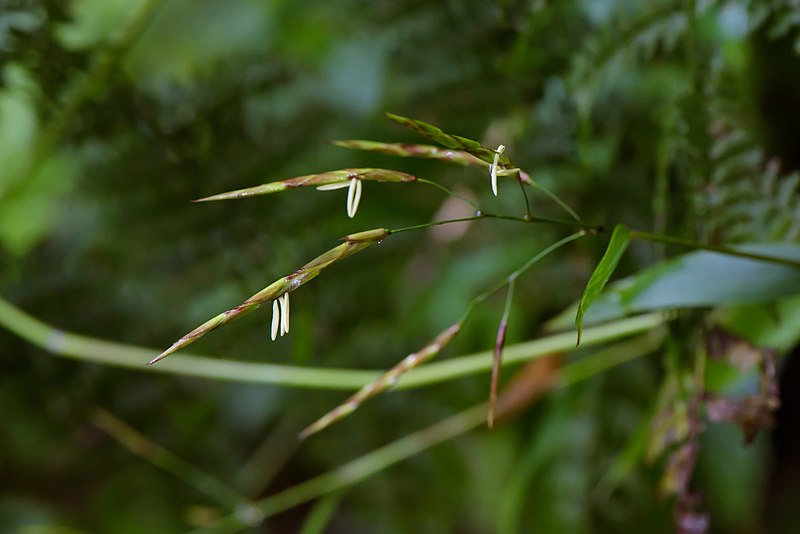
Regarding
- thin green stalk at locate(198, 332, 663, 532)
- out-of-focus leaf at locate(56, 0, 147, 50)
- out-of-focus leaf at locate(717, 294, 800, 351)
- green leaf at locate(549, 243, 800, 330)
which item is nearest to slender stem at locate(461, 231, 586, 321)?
green leaf at locate(549, 243, 800, 330)

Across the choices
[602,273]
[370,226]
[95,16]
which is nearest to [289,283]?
[602,273]

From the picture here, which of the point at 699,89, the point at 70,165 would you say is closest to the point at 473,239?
the point at 699,89

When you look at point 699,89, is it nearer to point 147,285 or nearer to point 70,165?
point 147,285

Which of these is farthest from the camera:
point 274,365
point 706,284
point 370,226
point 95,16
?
point 95,16

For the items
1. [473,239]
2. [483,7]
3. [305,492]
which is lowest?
[305,492]

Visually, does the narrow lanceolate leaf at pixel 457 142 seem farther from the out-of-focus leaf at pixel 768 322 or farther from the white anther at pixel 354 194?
the out-of-focus leaf at pixel 768 322

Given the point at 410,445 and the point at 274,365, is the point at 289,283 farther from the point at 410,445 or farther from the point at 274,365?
the point at 410,445
